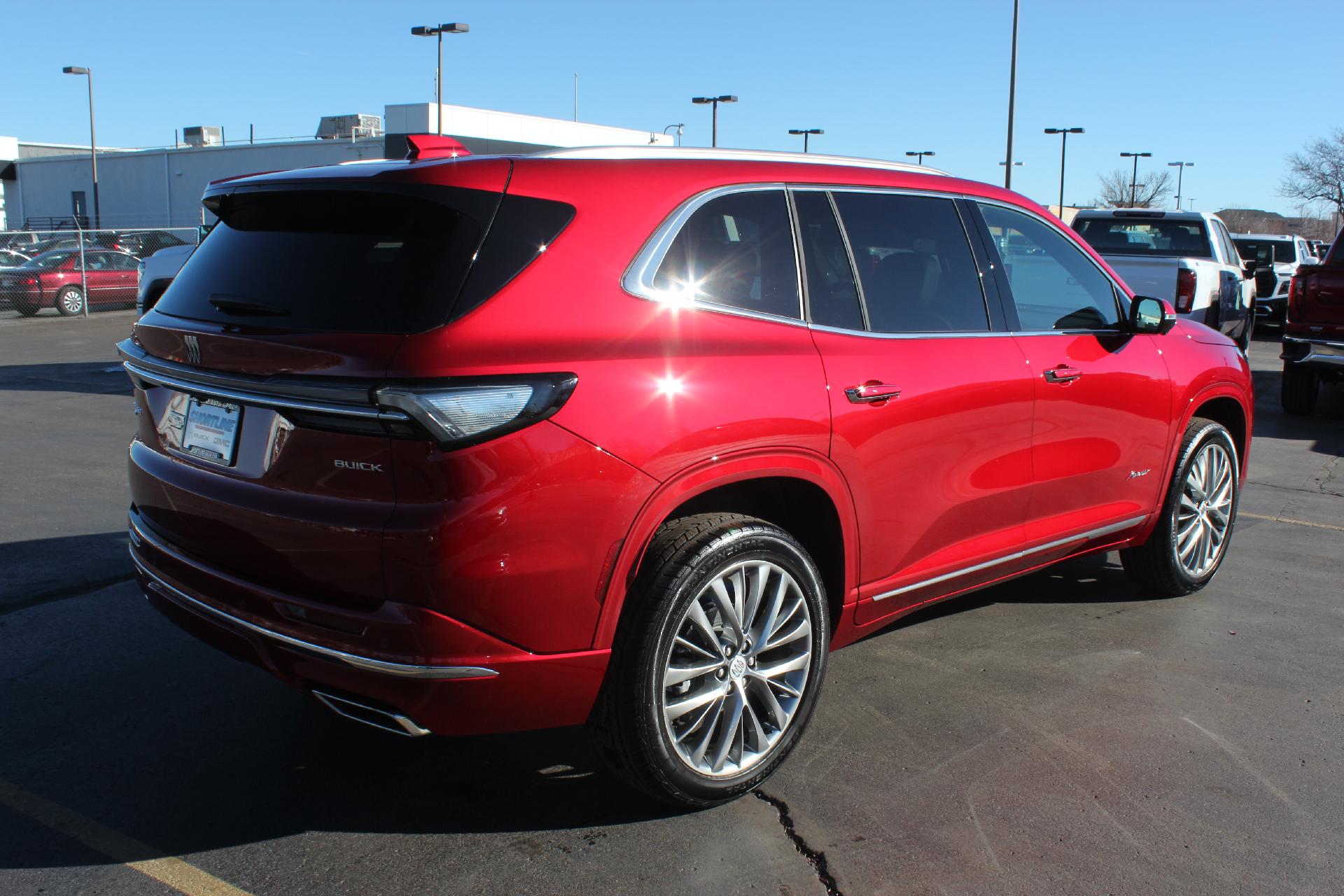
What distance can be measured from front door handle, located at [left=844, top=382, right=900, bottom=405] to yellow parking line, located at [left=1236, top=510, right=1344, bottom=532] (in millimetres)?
4272

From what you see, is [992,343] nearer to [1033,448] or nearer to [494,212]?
[1033,448]

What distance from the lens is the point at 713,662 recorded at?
3.27m

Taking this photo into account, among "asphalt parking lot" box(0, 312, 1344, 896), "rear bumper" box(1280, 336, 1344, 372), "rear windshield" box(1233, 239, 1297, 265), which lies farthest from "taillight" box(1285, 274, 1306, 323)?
"rear windshield" box(1233, 239, 1297, 265)

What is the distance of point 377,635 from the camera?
2.78m

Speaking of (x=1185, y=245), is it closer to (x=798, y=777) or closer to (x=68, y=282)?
(x=798, y=777)

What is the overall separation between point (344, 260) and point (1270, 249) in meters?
26.9

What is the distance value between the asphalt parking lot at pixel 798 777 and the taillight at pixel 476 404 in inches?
46.4

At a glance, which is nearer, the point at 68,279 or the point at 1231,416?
the point at 1231,416

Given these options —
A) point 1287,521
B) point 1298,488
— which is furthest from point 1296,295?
point 1287,521

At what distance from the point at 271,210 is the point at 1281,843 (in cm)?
333

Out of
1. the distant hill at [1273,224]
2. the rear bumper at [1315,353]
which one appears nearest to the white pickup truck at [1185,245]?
the rear bumper at [1315,353]

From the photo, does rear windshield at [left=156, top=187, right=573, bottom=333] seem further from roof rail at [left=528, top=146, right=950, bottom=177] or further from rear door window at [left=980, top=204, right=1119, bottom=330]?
rear door window at [left=980, top=204, right=1119, bottom=330]

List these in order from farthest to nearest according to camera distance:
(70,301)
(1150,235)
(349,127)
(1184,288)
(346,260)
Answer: (349,127), (70,301), (1150,235), (1184,288), (346,260)

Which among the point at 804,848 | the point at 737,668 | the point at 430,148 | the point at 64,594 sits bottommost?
the point at 804,848
